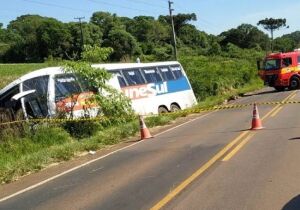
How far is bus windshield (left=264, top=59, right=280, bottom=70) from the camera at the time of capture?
37.5 metres

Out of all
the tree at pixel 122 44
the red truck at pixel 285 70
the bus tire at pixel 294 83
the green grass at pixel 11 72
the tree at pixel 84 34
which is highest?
the tree at pixel 84 34

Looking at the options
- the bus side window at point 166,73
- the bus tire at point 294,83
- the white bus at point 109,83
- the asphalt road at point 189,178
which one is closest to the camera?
the asphalt road at point 189,178

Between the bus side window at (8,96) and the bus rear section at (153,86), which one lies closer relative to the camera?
the bus side window at (8,96)

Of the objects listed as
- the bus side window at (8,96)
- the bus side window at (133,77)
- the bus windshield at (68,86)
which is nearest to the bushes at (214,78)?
the bus side window at (133,77)

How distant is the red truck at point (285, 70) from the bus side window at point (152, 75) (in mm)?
14660

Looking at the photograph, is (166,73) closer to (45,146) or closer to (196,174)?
(45,146)

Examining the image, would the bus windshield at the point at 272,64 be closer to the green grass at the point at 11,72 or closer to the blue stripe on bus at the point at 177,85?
the blue stripe on bus at the point at 177,85

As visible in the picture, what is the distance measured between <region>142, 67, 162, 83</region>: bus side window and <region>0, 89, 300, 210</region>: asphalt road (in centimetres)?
872

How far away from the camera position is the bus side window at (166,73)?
25531 millimetres

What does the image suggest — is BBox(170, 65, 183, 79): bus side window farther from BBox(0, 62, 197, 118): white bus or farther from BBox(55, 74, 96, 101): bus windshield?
BBox(55, 74, 96, 101): bus windshield

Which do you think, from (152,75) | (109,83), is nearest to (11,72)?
(152,75)

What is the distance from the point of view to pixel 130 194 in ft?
28.5

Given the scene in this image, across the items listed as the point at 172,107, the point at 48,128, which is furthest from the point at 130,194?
the point at 172,107

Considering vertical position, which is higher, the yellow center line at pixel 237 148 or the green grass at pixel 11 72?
the green grass at pixel 11 72
